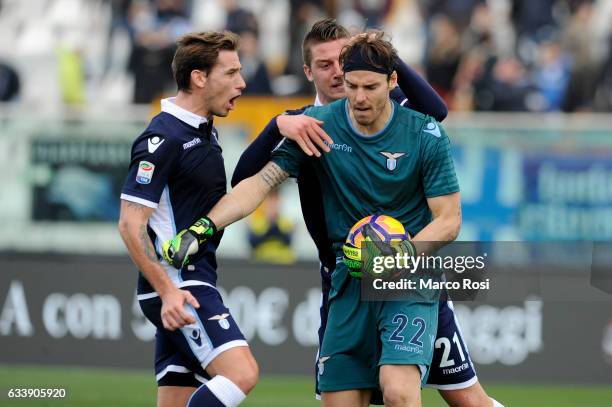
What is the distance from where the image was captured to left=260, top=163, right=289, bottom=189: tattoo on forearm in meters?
8.14

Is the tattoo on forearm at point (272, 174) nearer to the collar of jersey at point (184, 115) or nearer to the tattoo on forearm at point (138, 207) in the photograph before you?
the collar of jersey at point (184, 115)

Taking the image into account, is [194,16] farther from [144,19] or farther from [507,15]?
[507,15]

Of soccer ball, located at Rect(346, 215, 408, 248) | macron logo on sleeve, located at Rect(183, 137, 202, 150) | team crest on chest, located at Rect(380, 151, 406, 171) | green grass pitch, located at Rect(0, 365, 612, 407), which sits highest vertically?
macron logo on sleeve, located at Rect(183, 137, 202, 150)

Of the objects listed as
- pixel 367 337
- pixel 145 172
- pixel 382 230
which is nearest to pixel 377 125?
pixel 382 230

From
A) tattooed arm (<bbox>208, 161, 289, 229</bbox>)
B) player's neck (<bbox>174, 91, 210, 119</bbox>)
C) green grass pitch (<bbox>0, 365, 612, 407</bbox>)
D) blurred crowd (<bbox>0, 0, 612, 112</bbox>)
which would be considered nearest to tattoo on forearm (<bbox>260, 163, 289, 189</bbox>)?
tattooed arm (<bbox>208, 161, 289, 229</bbox>)

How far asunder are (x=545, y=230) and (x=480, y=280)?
5.46 metres

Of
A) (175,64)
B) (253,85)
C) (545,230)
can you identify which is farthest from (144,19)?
(175,64)

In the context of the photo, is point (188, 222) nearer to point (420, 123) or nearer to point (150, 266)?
point (150, 266)

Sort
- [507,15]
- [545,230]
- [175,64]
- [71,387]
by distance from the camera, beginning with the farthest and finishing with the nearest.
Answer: [507,15] → [545,230] → [71,387] → [175,64]

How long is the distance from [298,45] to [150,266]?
10820 millimetres

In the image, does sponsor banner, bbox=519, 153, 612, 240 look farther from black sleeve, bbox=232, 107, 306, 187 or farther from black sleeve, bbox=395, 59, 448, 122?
black sleeve, bbox=232, 107, 306, 187

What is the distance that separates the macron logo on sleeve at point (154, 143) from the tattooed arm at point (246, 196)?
1.69 feet

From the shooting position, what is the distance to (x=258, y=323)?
564 inches

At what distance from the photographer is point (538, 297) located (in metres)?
14.2
